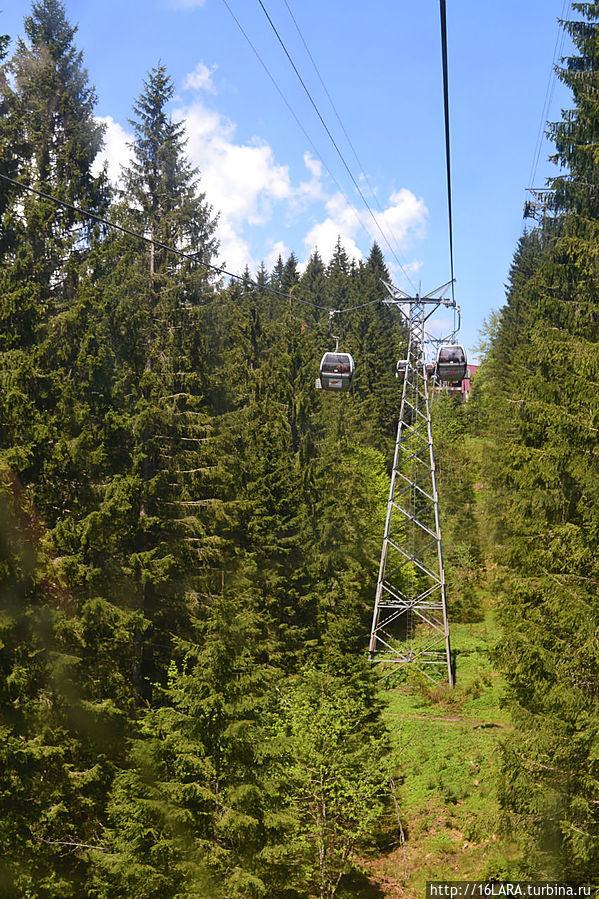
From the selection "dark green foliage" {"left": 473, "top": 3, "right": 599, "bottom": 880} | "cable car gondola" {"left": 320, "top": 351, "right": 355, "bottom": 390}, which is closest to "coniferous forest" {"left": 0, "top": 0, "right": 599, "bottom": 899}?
"dark green foliage" {"left": 473, "top": 3, "right": 599, "bottom": 880}

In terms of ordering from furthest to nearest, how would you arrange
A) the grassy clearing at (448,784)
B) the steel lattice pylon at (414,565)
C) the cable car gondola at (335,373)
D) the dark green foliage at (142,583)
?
the steel lattice pylon at (414,565), the cable car gondola at (335,373), the grassy clearing at (448,784), the dark green foliage at (142,583)

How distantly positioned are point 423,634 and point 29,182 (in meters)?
25.0

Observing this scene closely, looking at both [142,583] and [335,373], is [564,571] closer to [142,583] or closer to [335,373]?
[335,373]

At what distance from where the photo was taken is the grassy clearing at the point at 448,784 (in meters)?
15.1

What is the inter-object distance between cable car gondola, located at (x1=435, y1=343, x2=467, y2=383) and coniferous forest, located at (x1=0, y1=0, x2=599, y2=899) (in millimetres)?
2291

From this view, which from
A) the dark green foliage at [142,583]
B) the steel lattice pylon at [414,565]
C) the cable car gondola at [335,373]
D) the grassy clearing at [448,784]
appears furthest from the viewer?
the steel lattice pylon at [414,565]

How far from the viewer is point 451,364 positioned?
23.2 metres

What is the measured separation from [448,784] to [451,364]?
41.1ft

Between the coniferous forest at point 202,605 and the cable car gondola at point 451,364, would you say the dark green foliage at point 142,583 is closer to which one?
the coniferous forest at point 202,605

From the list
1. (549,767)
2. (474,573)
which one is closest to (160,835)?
(549,767)

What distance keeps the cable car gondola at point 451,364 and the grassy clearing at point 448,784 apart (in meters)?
10.4

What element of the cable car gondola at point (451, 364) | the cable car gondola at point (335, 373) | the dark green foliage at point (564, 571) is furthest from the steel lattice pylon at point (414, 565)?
the dark green foliage at point (564, 571)

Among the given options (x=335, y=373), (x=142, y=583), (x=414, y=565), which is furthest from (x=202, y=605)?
(x=414, y=565)

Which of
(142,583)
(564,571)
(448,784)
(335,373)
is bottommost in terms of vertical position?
(448,784)
